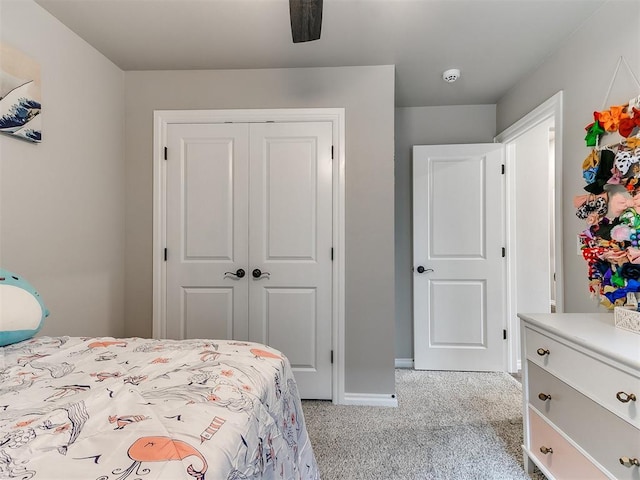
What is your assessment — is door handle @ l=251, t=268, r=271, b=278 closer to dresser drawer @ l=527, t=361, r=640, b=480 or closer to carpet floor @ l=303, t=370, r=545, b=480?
carpet floor @ l=303, t=370, r=545, b=480

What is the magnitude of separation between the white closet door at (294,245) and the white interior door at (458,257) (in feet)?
3.43

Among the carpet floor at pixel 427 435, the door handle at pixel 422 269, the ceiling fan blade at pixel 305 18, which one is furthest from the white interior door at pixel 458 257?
the ceiling fan blade at pixel 305 18

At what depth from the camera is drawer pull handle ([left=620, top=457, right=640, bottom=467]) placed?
988 millimetres

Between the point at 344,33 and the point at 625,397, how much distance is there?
217 cm

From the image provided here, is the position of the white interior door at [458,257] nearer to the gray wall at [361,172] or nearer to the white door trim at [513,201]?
the white door trim at [513,201]

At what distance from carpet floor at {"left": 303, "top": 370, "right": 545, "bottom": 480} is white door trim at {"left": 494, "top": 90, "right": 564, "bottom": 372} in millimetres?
513

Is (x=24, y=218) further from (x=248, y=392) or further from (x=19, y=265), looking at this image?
(x=248, y=392)

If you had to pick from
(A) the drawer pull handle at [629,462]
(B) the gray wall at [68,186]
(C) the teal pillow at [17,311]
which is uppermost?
(B) the gray wall at [68,186]

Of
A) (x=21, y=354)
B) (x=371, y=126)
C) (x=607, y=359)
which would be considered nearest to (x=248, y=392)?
(x=21, y=354)

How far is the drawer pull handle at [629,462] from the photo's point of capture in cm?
99

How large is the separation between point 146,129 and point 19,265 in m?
1.27

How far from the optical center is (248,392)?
887 mm

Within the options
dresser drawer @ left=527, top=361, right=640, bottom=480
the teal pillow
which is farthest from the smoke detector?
the teal pillow

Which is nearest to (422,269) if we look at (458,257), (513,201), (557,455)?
(458,257)
